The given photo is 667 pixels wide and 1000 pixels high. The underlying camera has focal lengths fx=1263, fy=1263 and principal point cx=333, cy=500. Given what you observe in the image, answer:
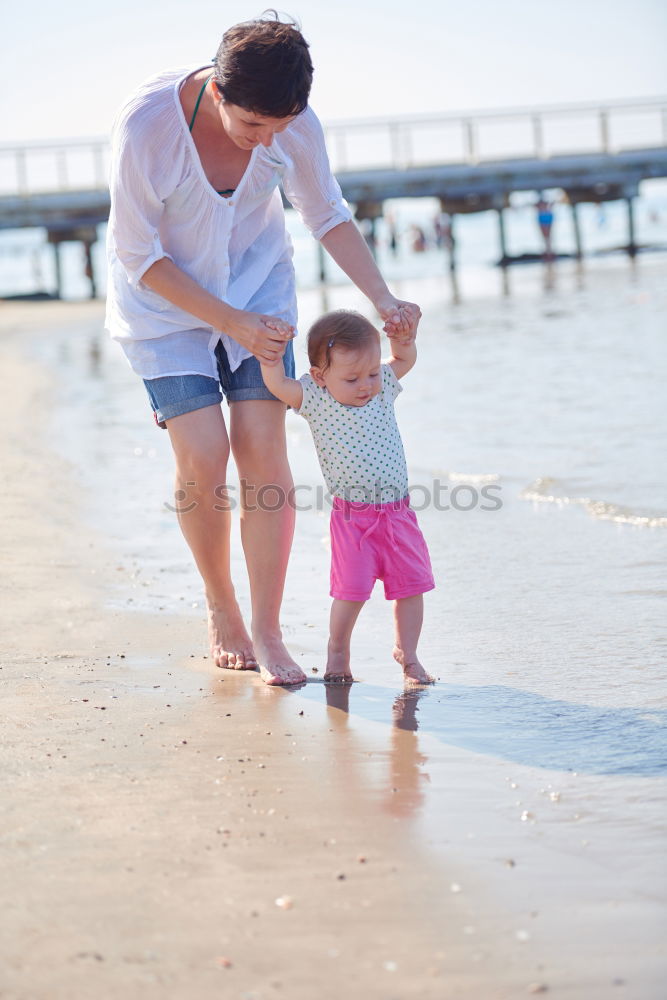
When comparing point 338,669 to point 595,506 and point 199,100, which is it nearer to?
point 199,100

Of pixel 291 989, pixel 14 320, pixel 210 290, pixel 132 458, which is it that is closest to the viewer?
pixel 291 989

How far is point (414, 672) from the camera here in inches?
125

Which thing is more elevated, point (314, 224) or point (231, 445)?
point (314, 224)

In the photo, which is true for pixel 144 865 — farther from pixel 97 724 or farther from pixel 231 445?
pixel 231 445

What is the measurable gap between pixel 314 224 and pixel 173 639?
124 centimetres

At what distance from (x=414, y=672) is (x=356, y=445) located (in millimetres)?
629

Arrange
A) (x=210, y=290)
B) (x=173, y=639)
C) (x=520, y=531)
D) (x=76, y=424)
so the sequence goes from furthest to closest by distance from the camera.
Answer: (x=76, y=424), (x=520, y=531), (x=173, y=639), (x=210, y=290)

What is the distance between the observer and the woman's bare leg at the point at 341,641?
3.24 meters

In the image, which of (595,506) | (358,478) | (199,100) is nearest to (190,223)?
(199,100)

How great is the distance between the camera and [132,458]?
278 inches

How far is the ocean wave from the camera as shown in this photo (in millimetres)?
4973

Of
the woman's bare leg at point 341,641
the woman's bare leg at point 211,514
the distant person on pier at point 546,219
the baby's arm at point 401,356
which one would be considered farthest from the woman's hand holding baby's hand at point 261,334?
the distant person on pier at point 546,219

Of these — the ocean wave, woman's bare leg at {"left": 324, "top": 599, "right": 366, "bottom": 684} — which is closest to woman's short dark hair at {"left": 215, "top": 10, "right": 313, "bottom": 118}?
woman's bare leg at {"left": 324, "top": 599, "right": 366, "bottom": 684}

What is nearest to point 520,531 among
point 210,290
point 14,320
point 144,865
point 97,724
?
point 210,290
